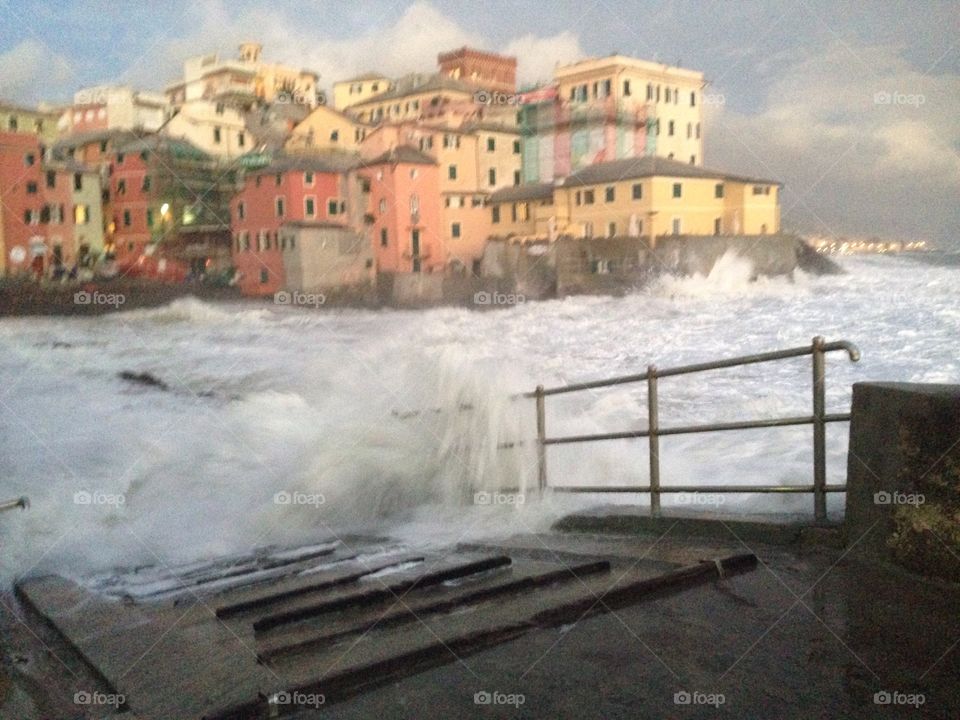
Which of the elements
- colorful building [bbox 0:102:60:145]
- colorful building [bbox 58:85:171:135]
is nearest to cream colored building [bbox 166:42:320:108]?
colorful building [bbox 58:85:171:135]

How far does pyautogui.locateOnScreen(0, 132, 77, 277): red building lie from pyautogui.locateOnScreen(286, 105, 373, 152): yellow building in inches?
86.2

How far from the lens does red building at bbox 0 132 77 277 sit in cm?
748

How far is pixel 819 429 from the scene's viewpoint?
2.69 m

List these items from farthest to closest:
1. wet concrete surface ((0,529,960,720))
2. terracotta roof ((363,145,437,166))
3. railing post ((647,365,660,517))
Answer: terracotta roof ((363,145,437,166)) < railing post ((647,365,660,517)) < wet concrete surface ((0,529,960,720))

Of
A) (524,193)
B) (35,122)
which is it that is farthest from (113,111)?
(524,193)

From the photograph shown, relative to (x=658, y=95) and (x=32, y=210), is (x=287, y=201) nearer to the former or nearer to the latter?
(x=32, y=210)

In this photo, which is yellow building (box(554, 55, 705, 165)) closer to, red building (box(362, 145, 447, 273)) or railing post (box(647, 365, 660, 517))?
red building (box(362, 145, 447, 273))

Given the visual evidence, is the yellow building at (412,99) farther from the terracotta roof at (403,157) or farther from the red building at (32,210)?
the red building at (32,210)

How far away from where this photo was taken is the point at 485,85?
7.59 meters

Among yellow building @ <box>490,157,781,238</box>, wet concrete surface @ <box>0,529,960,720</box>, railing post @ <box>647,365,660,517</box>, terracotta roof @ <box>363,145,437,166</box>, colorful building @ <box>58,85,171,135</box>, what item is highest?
colorful building @ <box>58,85,171,135</box>

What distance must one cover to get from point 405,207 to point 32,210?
3.52 meters

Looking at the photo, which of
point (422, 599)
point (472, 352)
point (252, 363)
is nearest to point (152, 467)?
point (252, 363)

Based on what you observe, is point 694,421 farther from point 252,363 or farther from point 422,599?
point 422,599

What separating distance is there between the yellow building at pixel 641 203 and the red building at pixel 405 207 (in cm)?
59
